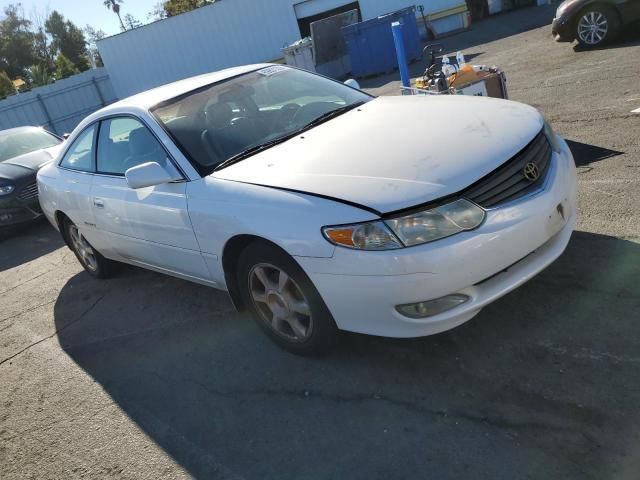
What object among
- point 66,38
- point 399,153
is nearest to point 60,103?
point 399,153

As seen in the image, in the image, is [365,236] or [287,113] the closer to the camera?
[365,236]

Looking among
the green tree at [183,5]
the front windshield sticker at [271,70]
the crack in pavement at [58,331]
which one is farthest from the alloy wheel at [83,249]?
the green tree at [183,5]

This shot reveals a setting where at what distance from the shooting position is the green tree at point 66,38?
5872 cm

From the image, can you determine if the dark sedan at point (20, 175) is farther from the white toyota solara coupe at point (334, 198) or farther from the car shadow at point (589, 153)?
the car shadow at point (589, 153)

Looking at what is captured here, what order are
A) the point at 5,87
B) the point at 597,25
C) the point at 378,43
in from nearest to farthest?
the point at 597,25
the point at 378,43
the point at 5,87

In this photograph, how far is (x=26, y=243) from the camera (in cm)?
808

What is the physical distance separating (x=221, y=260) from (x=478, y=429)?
1.71 metres

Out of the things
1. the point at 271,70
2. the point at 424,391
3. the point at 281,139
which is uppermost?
the point at 271,70

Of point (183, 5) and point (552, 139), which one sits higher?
point (183, 5)

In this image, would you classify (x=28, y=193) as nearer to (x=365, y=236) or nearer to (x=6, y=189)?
(x=6, y=189)

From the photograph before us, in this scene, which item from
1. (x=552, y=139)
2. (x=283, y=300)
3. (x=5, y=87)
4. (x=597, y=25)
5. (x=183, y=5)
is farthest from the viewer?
(x=183, y=5)

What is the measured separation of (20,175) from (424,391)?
7.82 meters

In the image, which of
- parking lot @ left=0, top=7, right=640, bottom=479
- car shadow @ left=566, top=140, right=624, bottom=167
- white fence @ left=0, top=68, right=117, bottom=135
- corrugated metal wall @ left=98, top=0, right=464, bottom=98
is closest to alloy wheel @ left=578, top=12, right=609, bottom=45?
car shadow @ left=566, top=140, right=624, bottom=167

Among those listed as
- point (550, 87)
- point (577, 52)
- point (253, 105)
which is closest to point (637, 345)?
point (253, 105)
